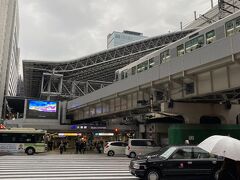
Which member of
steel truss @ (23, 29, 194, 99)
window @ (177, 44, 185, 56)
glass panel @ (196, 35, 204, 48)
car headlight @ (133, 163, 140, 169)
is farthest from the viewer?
steel truss @ (23, 29, 194, 99)

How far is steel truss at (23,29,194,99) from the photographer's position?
3063 inches

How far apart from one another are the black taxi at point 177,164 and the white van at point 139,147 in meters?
15.7

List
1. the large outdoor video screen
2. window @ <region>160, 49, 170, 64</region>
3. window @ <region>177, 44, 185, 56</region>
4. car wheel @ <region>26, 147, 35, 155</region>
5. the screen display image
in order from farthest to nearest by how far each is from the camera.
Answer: the screen display image
the large outdoor video screen
car wheel @ <region>26, 147, 35, 155</region>
window @ <region>160, 49, 170, 64</region>
window @ <region>177, 44, 185, 56</region>

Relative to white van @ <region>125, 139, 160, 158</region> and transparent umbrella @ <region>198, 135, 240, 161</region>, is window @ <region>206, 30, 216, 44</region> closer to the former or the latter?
white van @ <region>125, 139, 160, 158</region>


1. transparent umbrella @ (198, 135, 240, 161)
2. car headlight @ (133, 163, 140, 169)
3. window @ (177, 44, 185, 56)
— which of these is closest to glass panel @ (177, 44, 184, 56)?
window @ (177, 44, 185, 56)

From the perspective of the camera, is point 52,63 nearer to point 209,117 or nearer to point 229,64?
point 209,117

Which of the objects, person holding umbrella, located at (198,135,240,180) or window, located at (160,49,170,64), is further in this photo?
window, located at (160,49,170,64)

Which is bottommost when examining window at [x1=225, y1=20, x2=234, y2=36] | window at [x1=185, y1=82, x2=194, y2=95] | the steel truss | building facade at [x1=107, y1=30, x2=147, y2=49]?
window at [x1=185, y1=82, x2=194, y2=95]

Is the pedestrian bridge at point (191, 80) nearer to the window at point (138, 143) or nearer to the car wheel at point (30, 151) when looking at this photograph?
the window at point (138, 143)

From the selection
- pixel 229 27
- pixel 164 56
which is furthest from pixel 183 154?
pixel 164 56

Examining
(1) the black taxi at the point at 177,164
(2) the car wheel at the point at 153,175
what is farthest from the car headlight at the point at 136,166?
(2) the car wheel at the point at 153,175

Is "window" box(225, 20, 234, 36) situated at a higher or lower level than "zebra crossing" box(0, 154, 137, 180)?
higher

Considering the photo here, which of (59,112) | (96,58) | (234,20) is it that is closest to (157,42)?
(96,58)

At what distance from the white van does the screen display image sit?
2781 cm
